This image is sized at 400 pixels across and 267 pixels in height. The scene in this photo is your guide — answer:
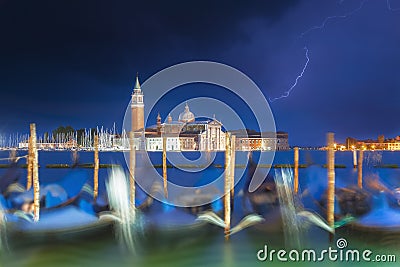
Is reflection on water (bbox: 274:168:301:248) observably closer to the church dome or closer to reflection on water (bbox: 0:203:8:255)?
reflection on water (bbox: 0:203:8:255)

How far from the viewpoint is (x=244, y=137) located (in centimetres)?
5316

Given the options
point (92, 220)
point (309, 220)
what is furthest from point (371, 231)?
point (92, 220)

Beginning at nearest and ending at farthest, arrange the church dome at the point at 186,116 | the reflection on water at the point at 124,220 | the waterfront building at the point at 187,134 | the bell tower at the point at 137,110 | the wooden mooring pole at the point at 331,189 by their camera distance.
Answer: the wooden mooring pole at the point at 331,189 → the reflection on water at the point at 124,220 → the bell tower at the point at 137,110 → the waterfront building at the point at 187,134 → the church dome at the point at 186,116

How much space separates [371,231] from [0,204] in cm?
650

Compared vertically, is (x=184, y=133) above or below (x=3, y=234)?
above

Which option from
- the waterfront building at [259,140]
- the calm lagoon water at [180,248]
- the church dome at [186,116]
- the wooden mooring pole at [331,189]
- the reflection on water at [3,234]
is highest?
the church dome at [186,116]

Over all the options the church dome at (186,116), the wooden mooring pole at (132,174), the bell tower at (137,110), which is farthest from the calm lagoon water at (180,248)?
the church dome at (186,116)

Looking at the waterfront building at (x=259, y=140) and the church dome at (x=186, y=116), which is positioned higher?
the church dome at (x=186, y=116)

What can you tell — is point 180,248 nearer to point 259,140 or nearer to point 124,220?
point 124,220

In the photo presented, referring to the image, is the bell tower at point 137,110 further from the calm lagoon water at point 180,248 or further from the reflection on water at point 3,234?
the calm lagoon water at point 180,248

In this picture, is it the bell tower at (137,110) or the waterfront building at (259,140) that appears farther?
the waterfront building at (259,140)

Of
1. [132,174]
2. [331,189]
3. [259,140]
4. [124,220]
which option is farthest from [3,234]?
[259,140]

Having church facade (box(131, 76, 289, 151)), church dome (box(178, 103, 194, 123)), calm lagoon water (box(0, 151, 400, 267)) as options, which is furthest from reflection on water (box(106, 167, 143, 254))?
church dome (box(178, 103, 194, 123))

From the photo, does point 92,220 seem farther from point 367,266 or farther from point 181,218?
point 367,266
